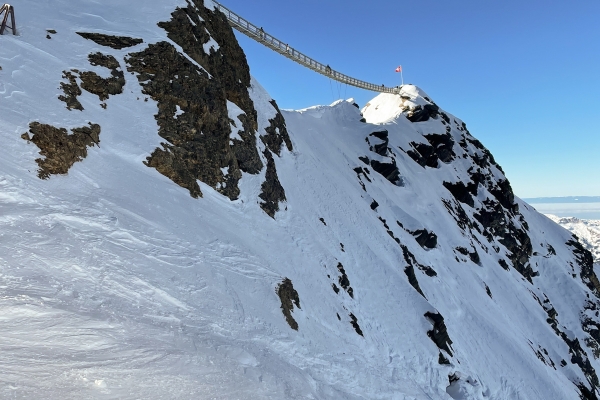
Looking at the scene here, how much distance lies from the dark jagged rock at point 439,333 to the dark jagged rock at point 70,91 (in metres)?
19.4

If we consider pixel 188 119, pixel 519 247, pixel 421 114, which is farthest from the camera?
pixel 421 114

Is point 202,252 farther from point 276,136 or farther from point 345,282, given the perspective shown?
point 276,136

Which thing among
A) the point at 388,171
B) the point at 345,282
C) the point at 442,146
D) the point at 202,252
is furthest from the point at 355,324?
the point at 442,146

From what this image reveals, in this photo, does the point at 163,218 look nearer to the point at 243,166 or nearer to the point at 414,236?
the point at 243,166

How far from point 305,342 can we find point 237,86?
16559mm

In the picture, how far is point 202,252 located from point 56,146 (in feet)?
18.5

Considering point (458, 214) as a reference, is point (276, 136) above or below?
above

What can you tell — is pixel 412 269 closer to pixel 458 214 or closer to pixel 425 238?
pixel 425 238

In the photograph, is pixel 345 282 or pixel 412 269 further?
pixel 412 269

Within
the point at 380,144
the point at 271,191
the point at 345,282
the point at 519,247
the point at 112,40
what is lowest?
the point at 519,247

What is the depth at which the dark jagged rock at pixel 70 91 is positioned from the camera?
13.0m

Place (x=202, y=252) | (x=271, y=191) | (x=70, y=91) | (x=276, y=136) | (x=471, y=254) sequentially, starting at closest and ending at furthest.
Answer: (x=202, y=252), (x=70, y=91), (x=271, y=191), (x=276, y=136), (x=471, y=254)

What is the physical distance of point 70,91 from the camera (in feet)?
44.0

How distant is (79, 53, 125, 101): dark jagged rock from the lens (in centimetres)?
1442
